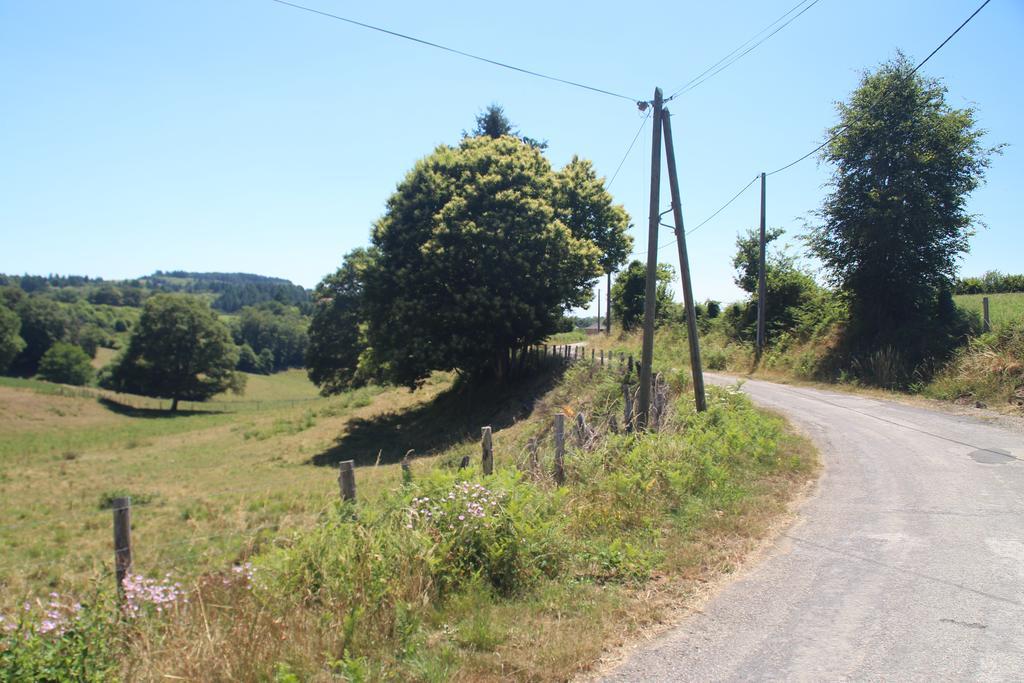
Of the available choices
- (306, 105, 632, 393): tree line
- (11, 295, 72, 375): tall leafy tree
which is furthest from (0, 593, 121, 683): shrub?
(11, 295, 72, 375): tall leafy tree

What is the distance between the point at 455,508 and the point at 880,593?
378 centimetres

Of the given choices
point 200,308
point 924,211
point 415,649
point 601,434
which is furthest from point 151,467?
point 200,308

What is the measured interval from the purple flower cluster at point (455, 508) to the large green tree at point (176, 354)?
6837 cm

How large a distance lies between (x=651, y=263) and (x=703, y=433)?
3.41m

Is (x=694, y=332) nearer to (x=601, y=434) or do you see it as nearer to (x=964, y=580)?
(x=601, y=434)

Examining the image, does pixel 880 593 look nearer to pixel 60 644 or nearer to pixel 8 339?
pixel 60 644

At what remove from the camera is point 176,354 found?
218ft

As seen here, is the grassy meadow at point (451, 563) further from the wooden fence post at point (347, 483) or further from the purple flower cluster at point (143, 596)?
the wooden fence post at point (347, 483)

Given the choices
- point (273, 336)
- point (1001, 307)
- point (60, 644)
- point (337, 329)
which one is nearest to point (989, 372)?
point (1001, 307)

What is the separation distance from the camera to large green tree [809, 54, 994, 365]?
21.1 metres

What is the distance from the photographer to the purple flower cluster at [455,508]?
→ 5.93 meters

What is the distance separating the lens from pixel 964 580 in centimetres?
568

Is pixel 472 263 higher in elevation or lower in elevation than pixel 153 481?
higher

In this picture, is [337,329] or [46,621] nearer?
[46,621]
